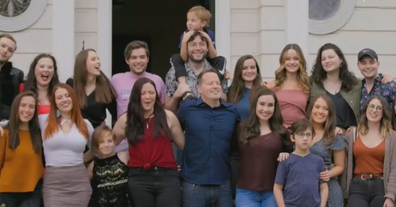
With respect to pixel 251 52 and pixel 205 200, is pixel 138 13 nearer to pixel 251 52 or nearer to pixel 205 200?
pixel 251 52

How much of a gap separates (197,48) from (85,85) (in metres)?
1.08

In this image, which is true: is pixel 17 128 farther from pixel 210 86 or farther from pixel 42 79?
pixel 210 86

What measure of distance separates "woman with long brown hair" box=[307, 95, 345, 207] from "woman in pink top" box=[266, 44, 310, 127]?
269 mm

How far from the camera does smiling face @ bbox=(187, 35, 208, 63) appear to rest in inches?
253

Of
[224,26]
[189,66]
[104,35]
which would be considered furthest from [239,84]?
[104,35]

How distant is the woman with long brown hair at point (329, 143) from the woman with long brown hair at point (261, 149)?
296 millimetres

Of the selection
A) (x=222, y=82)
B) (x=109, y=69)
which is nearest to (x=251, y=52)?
(x=109, y=69)

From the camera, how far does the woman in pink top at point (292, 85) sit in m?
6.32

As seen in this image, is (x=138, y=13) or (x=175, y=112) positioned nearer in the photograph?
(x=175, y=112)

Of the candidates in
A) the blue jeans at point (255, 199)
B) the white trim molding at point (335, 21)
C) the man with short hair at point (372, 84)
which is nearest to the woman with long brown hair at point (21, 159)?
the blue jeans at point (255, 199)

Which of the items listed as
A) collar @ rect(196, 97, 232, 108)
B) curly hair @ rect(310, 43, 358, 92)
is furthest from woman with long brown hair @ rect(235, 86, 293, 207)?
curly hair @ rect(310, 43, 358, 92)

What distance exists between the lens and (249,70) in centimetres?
648

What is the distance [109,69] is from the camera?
8.66 metres

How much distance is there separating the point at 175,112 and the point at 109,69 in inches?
94.5
